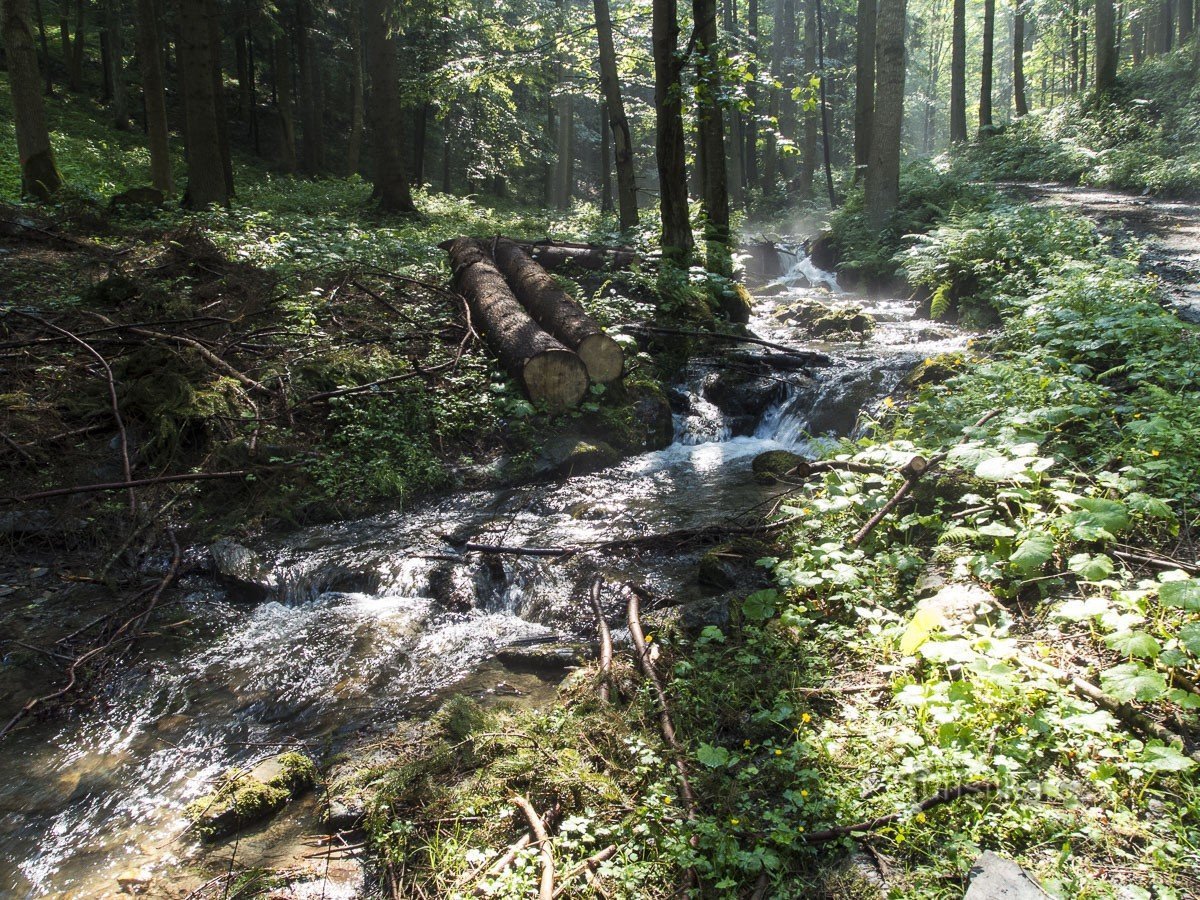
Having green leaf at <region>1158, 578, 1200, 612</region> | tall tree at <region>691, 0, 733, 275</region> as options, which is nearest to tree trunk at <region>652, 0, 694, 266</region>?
tall tree at <region>691, 0, 733, 275</region>

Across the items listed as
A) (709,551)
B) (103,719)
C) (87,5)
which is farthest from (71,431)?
(87,5)

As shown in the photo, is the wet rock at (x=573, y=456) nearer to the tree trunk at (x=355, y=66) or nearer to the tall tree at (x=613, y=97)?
the tall tree at (x=613, y=97)

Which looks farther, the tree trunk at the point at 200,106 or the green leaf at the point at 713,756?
the tree trunk at the point at 200,106

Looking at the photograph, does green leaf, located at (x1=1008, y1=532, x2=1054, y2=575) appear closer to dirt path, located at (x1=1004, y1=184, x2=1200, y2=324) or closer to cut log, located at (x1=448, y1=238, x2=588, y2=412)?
cut log, located at (x1=448, y1=238, x2=588, y2=412)

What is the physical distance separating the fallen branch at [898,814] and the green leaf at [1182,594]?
1030 mm

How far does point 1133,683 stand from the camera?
2.58m

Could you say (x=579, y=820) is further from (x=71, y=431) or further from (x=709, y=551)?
(x=71, y=431)

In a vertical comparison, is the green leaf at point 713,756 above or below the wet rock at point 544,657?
above

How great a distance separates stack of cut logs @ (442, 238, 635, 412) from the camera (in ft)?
27.8

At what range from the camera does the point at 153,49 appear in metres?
14.9

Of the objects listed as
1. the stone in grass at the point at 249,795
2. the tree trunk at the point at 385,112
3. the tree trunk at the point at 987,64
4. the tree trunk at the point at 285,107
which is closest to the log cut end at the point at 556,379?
the stone in grass at the point at 249,795

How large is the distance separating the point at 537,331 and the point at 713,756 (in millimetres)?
6546

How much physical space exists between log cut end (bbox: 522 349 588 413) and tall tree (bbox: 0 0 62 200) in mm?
11005

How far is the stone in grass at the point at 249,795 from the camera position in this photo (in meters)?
3.40
